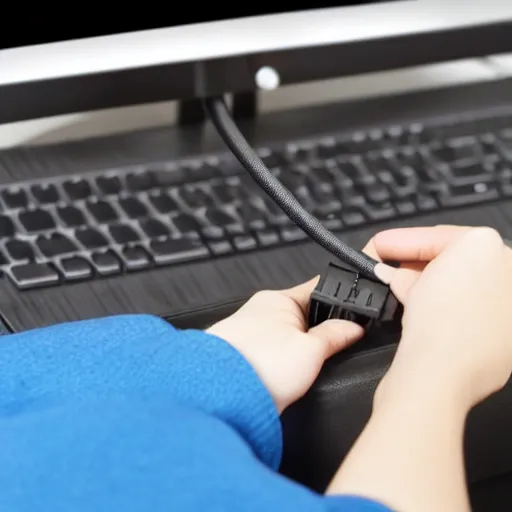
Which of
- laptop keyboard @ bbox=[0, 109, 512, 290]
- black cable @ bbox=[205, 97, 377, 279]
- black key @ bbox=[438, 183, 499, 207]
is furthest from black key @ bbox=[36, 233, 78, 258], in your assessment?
black key @ bbox=[438, 183, 499, 207]

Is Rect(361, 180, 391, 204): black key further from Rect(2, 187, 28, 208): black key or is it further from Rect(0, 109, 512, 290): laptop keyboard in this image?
Rect(2, 187, 28, 208): black key

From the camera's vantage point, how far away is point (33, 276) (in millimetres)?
402

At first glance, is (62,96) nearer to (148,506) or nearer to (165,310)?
(165,310)

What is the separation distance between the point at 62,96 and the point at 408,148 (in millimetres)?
207

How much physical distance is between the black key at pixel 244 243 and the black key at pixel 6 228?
0.11 metres

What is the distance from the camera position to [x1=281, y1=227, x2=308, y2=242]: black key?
17.4 inches

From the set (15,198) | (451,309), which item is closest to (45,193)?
(15,198)

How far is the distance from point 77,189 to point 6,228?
0.05 metres

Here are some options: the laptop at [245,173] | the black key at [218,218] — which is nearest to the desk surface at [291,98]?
the laptop at [245,173]

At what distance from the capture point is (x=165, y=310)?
1.31ft

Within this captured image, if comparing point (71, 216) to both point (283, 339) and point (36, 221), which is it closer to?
point (36, 221)

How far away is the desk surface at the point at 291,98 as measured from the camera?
0.54 meters

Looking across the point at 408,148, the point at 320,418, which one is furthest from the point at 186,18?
the point at 320,418

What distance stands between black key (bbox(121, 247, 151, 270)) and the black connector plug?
9cm
